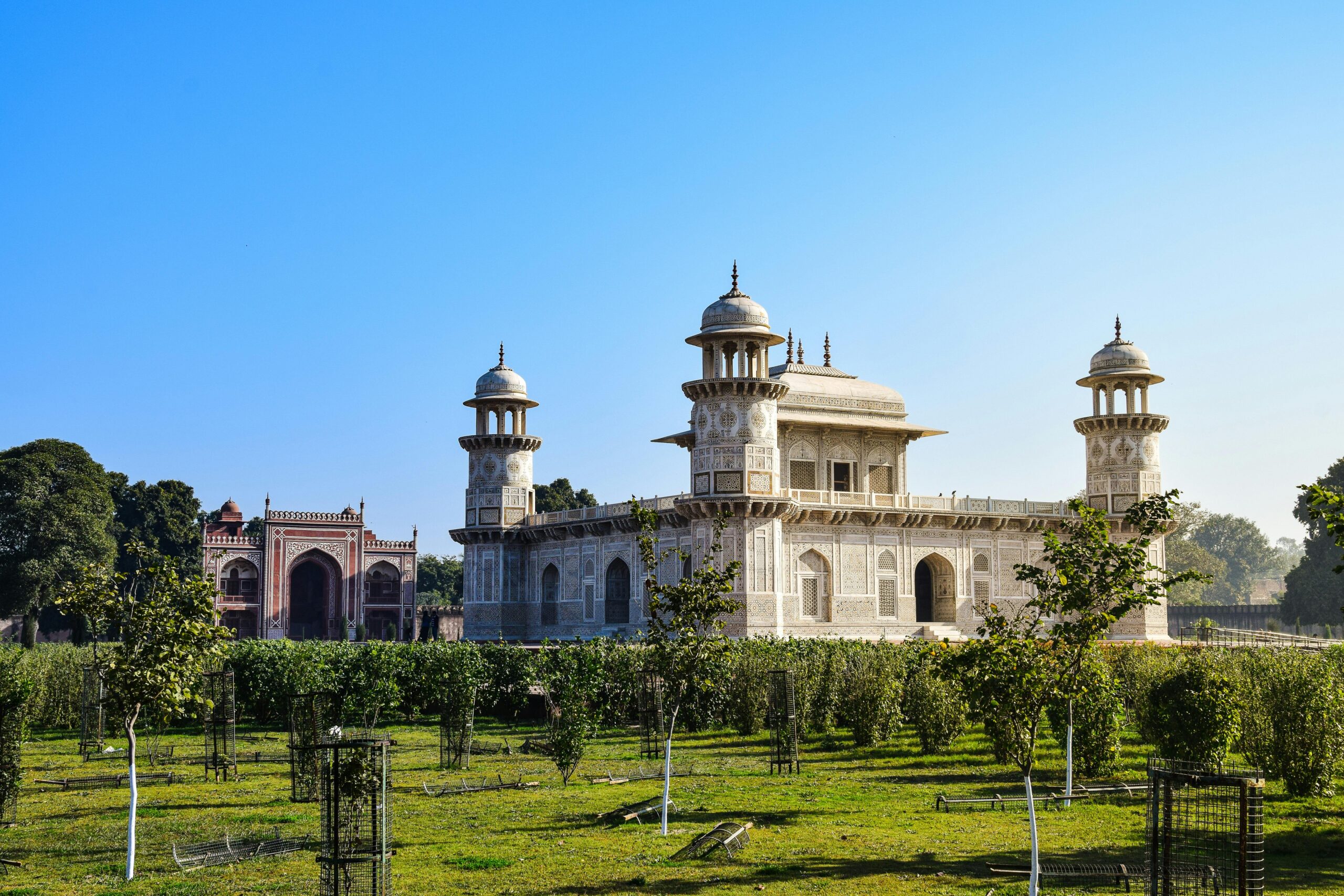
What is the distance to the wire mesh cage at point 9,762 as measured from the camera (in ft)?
48.9

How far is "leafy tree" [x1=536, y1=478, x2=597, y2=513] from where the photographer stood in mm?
72250

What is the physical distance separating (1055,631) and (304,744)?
10177mm

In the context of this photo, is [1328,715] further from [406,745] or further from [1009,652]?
[406,745]

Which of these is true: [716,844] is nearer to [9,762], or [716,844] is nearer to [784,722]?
[784,722]

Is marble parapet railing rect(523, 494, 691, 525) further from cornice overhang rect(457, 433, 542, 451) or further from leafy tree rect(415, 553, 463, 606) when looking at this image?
leafy tree rect(415, 553, 463, 606)

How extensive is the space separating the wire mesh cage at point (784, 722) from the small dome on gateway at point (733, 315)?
18.0 m

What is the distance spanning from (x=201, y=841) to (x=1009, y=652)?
8.72 meters

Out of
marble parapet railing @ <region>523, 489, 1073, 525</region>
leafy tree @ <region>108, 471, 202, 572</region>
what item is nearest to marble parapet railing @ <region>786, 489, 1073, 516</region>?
marble parapet railing @ <region>523, 489, 1073, 525</region>

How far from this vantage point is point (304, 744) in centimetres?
1742

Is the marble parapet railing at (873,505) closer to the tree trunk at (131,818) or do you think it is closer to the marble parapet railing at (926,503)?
the marble parapet railing at (926,503)

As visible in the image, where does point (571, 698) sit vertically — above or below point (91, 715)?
above

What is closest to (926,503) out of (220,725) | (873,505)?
(873,505)

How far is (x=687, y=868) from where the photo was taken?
12.4m

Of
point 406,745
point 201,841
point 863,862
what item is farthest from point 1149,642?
point 201,841
